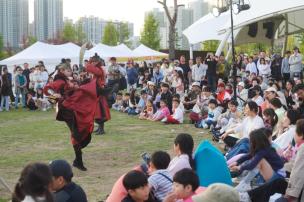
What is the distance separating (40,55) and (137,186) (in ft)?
74.3

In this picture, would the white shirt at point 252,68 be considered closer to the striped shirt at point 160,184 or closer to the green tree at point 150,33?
the striped shirt at point 160,184

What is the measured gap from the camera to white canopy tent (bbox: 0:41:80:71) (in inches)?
1012

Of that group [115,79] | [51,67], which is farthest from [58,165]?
[51,67]

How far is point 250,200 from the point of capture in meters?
5.22

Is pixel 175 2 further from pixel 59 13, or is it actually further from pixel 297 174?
pixel 59 13

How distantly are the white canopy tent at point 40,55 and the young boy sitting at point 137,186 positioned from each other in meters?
22.1

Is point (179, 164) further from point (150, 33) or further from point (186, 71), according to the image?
point (150, 33)

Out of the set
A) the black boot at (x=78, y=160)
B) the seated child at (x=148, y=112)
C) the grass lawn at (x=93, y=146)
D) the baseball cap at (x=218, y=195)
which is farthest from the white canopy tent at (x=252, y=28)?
the baseball cap at (x=218, y=195)

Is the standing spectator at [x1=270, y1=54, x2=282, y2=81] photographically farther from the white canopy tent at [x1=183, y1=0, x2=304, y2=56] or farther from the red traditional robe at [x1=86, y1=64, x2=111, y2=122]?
the red traditional robe at [x1=86, y1=64, x2=111, y2=122]

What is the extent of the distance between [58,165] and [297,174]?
2290mm

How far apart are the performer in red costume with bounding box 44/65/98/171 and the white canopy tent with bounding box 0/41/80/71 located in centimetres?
1791

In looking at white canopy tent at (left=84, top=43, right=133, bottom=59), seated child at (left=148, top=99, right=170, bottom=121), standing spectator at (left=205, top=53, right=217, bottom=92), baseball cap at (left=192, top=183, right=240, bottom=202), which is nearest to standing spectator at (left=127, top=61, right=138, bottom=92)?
standing spectator at (left=205, top=53, right=217, bottom=92)

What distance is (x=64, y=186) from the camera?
4371 millimetres

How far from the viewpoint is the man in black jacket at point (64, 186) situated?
4.29 m
